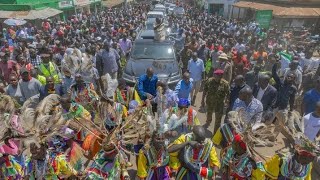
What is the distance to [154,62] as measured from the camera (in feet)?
29.8

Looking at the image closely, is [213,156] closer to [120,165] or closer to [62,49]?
[120,165]

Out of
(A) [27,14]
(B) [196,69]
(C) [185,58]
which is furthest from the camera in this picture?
(A) [27,14]

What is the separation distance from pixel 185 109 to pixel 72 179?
7.86 feet

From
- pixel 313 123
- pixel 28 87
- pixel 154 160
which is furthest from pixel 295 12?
pixel 154 160

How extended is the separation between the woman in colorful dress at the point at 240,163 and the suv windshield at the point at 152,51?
571 centimetres

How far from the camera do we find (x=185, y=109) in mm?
5500

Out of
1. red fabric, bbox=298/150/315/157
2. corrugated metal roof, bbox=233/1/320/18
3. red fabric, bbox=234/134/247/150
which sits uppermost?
corrugated metal roof, bbox=233/1/320/18

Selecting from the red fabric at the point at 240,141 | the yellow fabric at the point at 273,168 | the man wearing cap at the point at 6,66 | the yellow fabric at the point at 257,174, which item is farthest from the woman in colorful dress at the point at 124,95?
the man wearing cap at the point at 6,66

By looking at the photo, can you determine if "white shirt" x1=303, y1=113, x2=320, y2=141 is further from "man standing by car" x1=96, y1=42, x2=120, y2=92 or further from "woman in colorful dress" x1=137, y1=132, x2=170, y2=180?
"man standing by car" x1=96, y1=42, x2=120, y2=92

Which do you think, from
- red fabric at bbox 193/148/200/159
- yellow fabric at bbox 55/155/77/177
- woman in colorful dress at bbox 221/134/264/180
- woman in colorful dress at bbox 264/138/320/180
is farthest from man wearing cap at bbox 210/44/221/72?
yellow fabric at bbox 55/155/77/177

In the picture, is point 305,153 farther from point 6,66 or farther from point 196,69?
point 6,66

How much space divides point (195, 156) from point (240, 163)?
581 millimetres

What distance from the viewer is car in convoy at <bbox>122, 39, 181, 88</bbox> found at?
867cm

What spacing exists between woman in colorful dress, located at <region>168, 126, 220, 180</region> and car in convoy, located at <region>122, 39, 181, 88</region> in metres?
4.51
